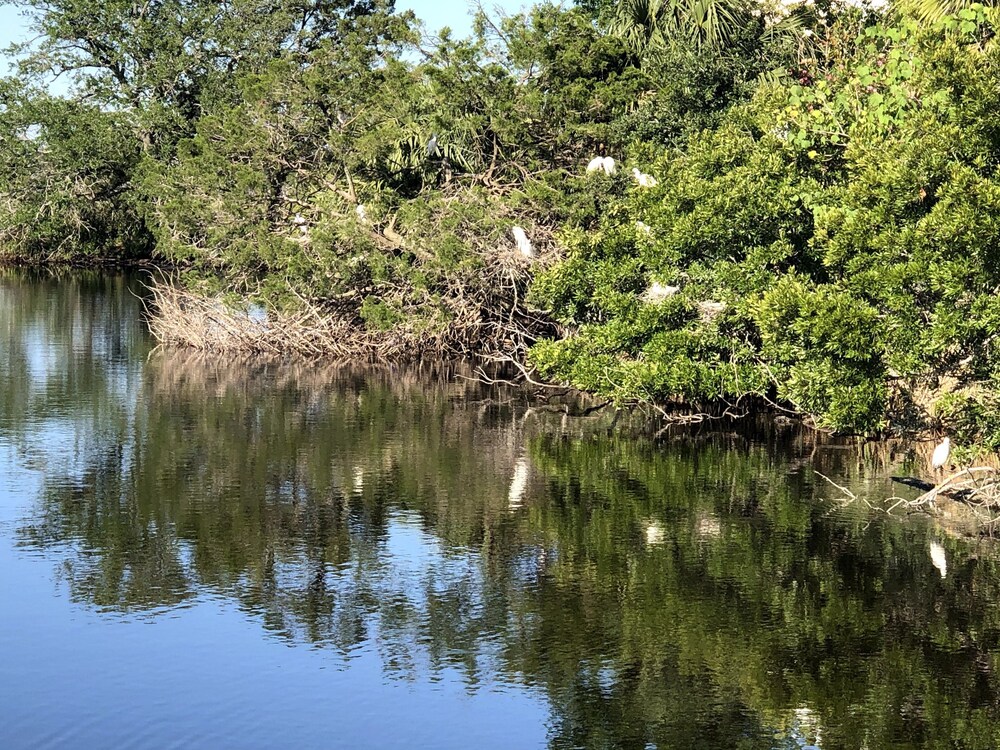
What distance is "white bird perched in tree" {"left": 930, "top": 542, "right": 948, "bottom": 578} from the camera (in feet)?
45.6

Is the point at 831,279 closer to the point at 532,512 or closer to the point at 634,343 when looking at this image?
the point at 634,343

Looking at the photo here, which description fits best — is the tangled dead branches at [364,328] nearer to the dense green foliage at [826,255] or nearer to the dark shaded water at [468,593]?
the dense green foliage at [826,255]

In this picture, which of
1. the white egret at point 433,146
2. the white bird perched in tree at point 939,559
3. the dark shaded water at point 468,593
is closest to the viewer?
the dark shaded water at point 468,593

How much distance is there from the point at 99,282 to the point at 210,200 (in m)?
21.3

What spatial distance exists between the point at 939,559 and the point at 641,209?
25.9 ft

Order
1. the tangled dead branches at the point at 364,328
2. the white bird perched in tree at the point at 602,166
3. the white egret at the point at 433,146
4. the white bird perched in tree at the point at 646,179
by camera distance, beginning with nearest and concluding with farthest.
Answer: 1. the white bird perched in tree at the point at 646,179
2. the white bird perched in tree at the point at 602,166
3. the tangled dead branches at the point at 364,328
4. the white egret at the point at 433,146

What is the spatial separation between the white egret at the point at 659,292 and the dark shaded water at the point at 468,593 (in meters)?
2.08

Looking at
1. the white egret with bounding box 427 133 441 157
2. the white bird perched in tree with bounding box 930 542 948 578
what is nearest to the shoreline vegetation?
the white egret with bounding box 427 133 441 157

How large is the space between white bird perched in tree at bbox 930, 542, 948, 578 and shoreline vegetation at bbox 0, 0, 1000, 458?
134 cm

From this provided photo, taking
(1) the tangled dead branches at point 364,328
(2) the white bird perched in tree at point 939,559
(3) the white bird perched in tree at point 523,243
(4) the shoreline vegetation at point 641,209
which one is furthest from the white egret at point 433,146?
(2) the white bird perched in tree at point 939,559

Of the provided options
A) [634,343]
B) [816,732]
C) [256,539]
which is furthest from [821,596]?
[634,343]

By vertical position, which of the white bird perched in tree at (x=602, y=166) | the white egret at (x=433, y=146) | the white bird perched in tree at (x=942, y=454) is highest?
the white egret at (x=433, y=146)

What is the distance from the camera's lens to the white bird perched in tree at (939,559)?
13906 mm

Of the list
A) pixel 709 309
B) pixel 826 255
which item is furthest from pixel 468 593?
pixel 709 309
